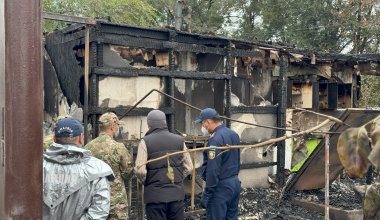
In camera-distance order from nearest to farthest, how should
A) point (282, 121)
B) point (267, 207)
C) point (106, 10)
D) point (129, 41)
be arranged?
point (129, 41), point (267, 207), point (282, 121), point (106, 10)

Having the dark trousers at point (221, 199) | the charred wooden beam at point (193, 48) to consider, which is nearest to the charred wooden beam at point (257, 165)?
the charred wooden beam at point (193, 48)

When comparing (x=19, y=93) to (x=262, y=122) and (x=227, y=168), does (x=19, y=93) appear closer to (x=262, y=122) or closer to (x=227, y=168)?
(x=227, y=168)

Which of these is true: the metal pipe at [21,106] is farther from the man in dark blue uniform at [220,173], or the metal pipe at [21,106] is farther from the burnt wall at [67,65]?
the burnt wall at [67,65]

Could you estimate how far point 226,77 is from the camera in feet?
29.2

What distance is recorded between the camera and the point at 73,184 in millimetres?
3455

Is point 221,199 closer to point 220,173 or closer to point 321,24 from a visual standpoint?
point 220,173

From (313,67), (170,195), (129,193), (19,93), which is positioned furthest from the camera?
(313,67)

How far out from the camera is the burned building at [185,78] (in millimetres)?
7410

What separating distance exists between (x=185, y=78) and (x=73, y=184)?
207 inches

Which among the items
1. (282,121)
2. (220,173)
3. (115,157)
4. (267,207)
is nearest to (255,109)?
(282,121)

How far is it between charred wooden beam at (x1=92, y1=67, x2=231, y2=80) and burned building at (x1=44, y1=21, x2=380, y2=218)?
0.02 metres

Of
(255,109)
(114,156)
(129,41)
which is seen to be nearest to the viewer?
(114,156)

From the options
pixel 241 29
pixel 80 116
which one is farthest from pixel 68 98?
pixel 241 29

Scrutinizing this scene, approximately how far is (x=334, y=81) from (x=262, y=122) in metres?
3.37
